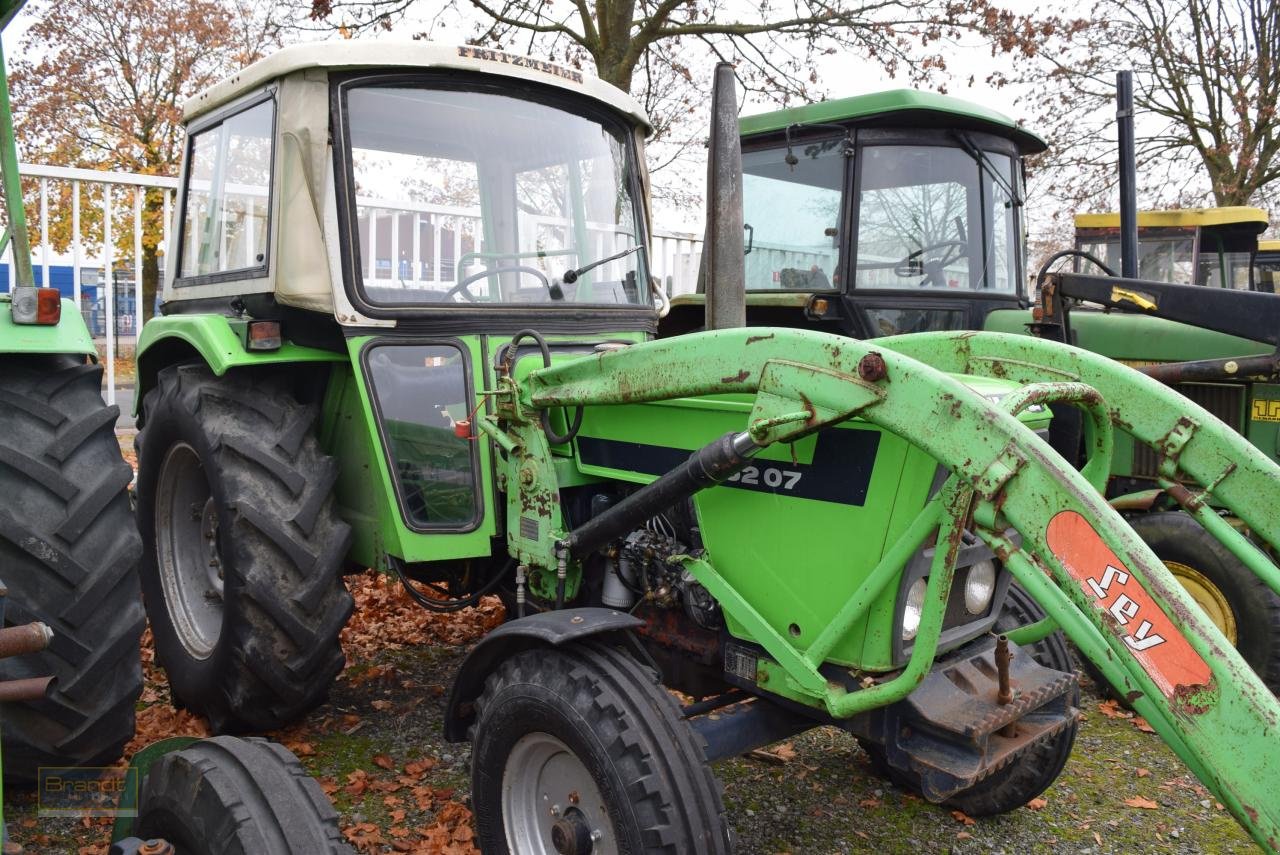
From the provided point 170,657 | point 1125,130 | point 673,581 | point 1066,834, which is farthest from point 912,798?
point 1125,130

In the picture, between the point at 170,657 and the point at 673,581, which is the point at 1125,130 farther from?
the point at 170,657

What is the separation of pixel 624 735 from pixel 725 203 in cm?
137

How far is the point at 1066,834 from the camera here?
3.39m

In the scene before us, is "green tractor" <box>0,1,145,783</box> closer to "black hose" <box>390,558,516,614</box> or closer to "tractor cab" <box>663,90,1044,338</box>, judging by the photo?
"black hose" <box>390,558,516,614</box>

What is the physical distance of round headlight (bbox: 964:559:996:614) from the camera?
2816 mm

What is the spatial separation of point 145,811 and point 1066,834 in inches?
109

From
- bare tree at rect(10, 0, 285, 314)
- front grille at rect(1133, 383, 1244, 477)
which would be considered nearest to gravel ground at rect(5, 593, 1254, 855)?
front grille at rect(1133, 383, 1244, 477)

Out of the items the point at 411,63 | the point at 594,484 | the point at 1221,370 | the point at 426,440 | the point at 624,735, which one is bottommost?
the point at 624,735

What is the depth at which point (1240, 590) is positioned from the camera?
434 centimetres

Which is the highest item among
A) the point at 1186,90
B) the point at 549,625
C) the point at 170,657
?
the point at 1186,90

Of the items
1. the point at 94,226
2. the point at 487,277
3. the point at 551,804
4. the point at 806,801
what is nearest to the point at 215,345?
the point at 487,277

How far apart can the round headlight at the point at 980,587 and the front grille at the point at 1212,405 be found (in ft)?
8.24

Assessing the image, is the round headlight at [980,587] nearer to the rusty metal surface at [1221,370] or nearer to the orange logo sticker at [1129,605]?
the orange logo sticker at [1129,605]

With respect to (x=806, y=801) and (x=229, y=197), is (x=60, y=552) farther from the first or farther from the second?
(x=806, y=801)
